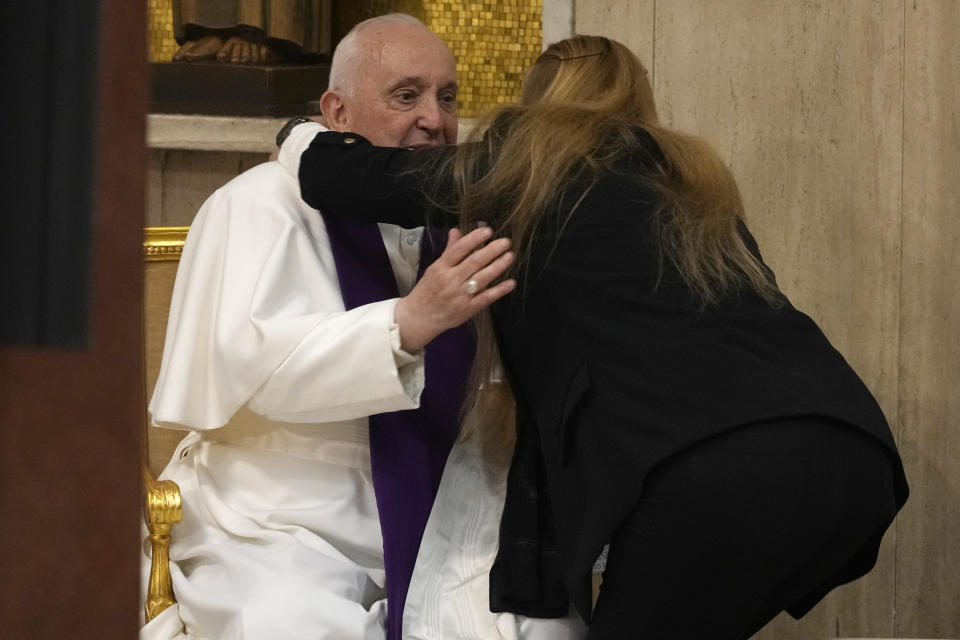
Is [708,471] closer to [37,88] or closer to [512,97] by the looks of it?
[37,88]

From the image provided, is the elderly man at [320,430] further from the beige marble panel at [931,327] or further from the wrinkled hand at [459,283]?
the beige marble panel at [931,327]

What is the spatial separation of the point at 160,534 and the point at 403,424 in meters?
0.54

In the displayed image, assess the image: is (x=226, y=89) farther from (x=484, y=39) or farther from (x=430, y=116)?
(x=430, y=116)

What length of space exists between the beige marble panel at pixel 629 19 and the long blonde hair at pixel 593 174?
149 centimetres

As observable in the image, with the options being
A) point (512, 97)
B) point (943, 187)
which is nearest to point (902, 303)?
point (943, 187)

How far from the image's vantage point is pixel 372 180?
2.30 m

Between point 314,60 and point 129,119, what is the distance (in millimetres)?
3785

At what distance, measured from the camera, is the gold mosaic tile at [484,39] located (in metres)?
4.20

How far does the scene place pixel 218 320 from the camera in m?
2.45

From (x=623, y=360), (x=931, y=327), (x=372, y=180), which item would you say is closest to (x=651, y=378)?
(x=623, y=360)

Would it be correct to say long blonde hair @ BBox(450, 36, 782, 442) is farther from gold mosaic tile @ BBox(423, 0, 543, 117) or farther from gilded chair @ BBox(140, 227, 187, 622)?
gold mosaic tile @ BBox(423, 0, 543, 117)

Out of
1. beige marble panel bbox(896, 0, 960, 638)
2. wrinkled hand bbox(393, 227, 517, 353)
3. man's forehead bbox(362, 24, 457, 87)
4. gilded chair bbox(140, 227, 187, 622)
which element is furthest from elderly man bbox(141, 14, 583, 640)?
beige marble panel bbox(896, 0, 960, 638)

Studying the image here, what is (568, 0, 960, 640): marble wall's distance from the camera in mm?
3852

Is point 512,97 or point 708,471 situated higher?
point 512,97
